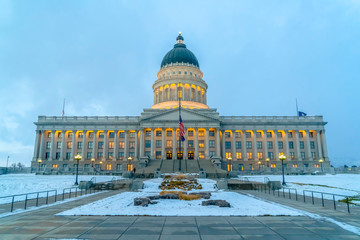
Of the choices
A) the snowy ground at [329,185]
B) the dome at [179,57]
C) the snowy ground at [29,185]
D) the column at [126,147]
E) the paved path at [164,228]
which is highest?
the dome at [179,57]

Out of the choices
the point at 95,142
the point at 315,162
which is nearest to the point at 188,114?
the point at 95,142

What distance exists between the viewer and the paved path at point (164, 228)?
27.5 feet

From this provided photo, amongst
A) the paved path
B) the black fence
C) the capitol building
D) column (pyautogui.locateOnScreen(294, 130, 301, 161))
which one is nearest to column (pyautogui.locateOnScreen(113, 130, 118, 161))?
the capitol building

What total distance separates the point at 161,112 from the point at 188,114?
28.5 ft

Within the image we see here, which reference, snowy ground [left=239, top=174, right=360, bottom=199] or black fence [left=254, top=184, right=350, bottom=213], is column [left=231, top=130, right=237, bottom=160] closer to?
snowy ground [left=239, top=174, right=360, bottom=199]

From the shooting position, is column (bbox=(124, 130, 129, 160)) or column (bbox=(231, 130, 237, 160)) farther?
column (bbox=(124, 130, 129, 160))

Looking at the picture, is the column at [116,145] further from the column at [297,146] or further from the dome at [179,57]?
the column at [297,146]

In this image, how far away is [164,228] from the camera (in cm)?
948

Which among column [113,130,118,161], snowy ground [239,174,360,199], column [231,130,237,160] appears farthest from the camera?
column [113,130,118,161]

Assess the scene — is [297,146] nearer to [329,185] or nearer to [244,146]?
[244,146]

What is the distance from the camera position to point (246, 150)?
73562 mm

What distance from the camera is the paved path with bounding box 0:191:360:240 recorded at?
838cm

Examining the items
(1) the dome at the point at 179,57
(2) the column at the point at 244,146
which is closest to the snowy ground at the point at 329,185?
(2) the column at the point at 244,146

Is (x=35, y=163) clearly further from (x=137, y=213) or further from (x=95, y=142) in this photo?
(x=137, y=213)
